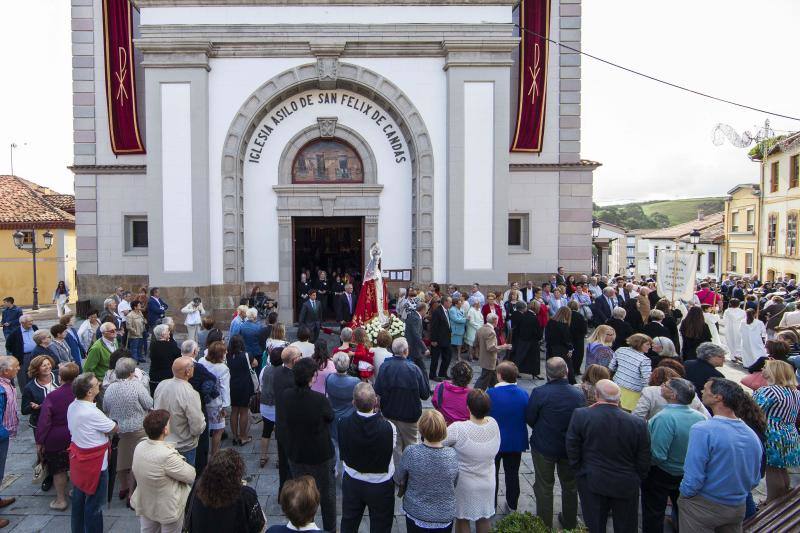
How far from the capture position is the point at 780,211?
98.6ft

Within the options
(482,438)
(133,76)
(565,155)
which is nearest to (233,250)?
(133,76)

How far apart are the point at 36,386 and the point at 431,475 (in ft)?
15.8

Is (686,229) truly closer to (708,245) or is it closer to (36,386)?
(708,245)

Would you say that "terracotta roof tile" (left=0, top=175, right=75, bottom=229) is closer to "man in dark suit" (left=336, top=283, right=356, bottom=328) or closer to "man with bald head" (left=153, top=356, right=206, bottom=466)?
"man in dark suit" (left=336, top=283, right=356, bottom=328)

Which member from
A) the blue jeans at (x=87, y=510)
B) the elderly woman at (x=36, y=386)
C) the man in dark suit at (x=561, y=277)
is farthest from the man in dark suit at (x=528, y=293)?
the blue jeans at (x=87, y=510)

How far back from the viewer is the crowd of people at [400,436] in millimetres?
4289

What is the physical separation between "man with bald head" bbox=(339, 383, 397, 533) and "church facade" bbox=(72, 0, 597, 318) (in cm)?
1093

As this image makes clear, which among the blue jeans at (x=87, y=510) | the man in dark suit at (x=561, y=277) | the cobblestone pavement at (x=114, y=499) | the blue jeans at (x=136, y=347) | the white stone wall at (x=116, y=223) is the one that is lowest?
the cobblestone pavement at (x=114, y=499)

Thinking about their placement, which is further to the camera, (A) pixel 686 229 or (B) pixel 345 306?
(A) pixel 686 229

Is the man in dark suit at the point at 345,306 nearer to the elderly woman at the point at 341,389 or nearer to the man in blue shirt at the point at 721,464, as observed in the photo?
the elderly woman at the point at 341,389

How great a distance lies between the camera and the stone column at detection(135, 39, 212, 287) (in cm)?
1491

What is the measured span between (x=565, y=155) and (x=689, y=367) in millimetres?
12397

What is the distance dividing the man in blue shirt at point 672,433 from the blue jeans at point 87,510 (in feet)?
16.9

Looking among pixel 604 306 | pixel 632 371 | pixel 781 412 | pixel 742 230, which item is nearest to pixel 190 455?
pixel 632 371
